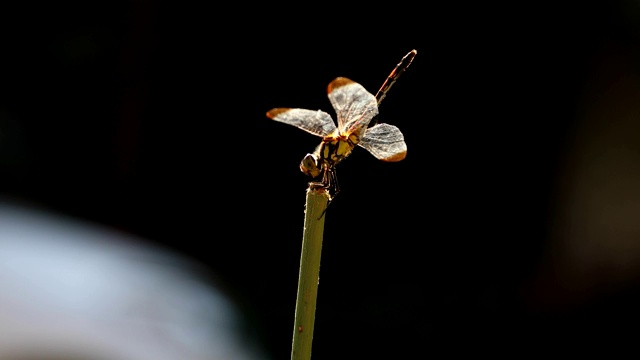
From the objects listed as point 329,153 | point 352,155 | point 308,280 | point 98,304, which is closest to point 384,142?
point 329,153

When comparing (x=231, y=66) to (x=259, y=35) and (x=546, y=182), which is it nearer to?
(x=259, y=35)

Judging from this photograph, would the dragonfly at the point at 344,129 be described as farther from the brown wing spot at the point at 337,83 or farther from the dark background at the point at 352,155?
the dark background at the point at 352,155

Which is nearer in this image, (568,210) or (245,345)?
(245,345)

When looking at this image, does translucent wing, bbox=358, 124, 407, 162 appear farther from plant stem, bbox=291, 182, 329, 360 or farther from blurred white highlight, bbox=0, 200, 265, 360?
blurred white highlight, bbox=0, 200, 265, 360

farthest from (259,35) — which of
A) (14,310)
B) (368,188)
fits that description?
(14,310)

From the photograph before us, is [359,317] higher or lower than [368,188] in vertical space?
lower

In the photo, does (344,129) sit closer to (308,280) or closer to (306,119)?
(306,119)
